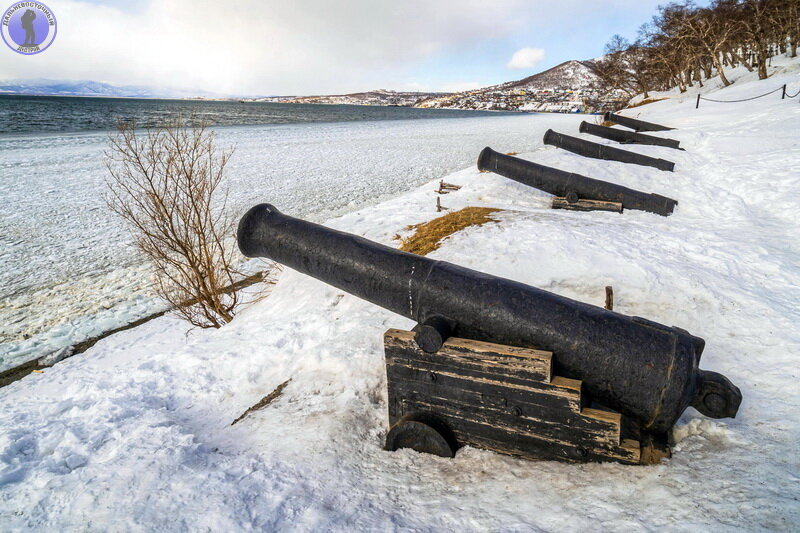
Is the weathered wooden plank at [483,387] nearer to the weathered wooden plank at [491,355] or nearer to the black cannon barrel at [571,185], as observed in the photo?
the weathered wooden plank at [491,355]

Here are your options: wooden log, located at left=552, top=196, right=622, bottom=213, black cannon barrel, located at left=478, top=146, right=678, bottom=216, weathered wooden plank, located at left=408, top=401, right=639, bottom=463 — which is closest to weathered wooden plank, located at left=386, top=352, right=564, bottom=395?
weathered wooden plank, located at left=408, top=401, right=639, bottom=463

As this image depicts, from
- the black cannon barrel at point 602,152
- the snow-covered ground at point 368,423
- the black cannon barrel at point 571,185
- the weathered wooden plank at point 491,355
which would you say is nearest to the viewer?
the snow-covered ground at point 368,423

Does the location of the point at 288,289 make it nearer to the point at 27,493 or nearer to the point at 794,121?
the point at 27,493

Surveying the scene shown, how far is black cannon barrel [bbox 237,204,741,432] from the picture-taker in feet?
7.72

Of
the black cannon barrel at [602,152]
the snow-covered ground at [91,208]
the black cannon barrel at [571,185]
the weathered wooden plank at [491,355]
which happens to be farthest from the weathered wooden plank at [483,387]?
the black cannon barrel at [602,152]

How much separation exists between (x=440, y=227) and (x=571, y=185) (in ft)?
9.74

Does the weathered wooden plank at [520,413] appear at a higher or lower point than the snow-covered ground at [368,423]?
higher

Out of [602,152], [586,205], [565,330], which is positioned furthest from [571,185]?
[565,330]

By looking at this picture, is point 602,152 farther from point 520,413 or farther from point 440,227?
point 520,413

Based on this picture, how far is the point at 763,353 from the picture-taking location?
3635 millimetres

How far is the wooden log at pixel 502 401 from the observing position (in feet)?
8.09

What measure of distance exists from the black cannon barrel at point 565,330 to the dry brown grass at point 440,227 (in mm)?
2919

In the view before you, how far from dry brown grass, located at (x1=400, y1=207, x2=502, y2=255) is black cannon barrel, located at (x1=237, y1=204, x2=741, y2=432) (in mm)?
2919

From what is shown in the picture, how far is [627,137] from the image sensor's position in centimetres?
1430
